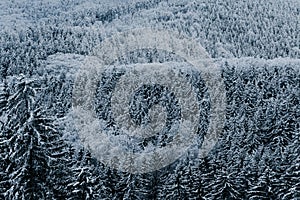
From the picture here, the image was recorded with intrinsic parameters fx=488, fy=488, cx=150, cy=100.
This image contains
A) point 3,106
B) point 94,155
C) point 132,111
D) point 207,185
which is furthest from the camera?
point 132,111

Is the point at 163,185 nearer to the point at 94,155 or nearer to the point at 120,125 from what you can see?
the point at 94,155

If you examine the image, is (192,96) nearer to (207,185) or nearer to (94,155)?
(94,155)

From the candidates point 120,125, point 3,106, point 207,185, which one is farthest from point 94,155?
point 3,106

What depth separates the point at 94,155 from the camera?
65312mm

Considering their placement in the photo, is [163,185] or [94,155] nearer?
[163,185]

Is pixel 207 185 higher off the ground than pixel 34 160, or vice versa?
pixel 34 160

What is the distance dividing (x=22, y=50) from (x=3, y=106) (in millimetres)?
176973

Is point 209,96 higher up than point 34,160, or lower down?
lower down

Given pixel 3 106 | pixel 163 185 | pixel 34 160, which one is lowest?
pixel 163 185

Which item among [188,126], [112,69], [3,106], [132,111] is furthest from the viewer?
[112,69]

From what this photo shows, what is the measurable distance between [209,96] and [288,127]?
143ft

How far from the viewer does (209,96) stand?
11512 cm

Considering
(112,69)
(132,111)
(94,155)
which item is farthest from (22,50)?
(94,155)

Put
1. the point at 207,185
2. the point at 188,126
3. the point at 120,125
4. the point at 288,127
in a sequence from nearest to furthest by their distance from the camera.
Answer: the point at 207,185
the point at 288,127
the point at 188,126
the point at 120,125
